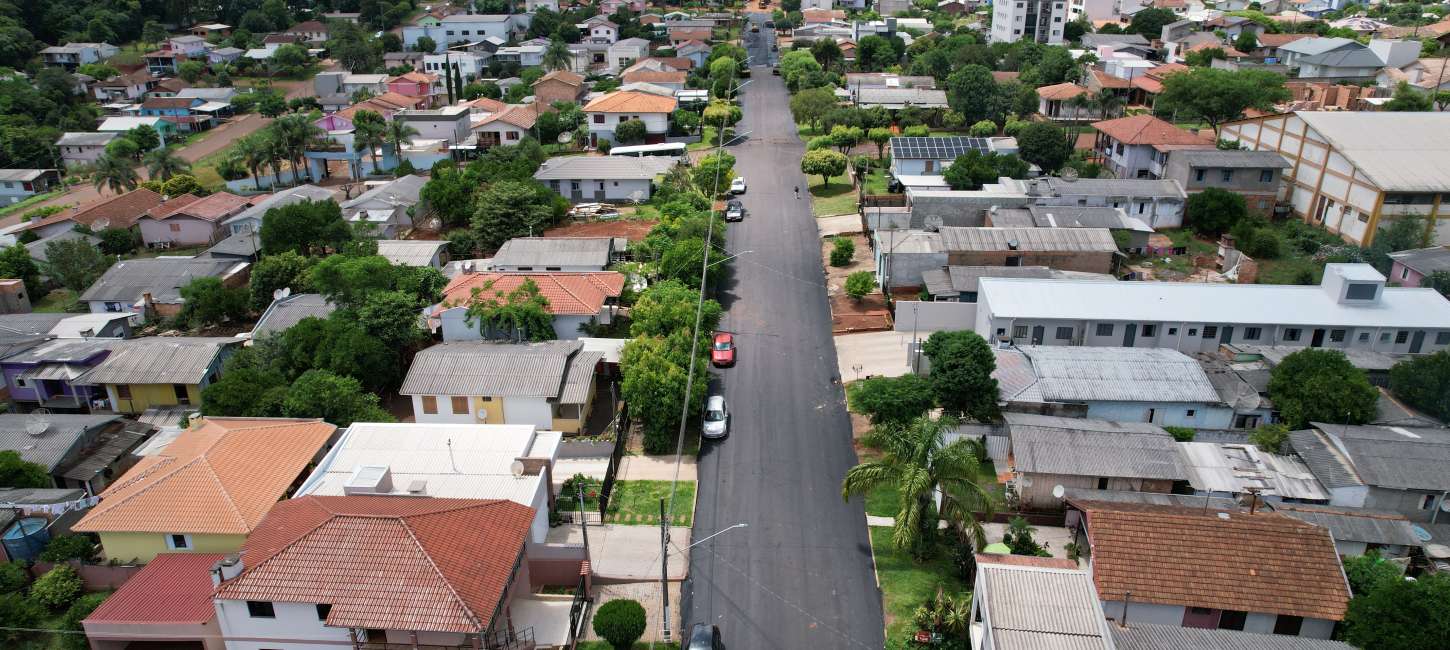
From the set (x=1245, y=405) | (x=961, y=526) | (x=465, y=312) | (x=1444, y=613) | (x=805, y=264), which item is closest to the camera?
(x=1444, y=613)

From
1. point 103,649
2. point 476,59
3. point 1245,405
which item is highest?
point 476,59

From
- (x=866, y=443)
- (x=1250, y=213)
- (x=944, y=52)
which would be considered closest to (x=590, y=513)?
(x=866, y=443)

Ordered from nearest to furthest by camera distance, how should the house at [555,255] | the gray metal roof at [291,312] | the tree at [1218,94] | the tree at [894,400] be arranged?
the tree at [894,400], the gray metal roof at [291,312], the house at [555,255], the tree at [1218,94]

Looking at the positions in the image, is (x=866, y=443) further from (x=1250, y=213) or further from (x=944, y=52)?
(x=944, y=52)

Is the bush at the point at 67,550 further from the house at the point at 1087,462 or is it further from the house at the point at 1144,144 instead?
the house at the point at 1144,144

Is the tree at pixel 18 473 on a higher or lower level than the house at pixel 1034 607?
lower

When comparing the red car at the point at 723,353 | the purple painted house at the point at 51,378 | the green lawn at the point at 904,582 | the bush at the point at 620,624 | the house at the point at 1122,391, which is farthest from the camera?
the red car at the point at 723,353

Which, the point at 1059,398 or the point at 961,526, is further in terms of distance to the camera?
the point at 1059,398

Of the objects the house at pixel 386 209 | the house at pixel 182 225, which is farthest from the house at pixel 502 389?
the house at pixel 182 225
